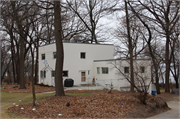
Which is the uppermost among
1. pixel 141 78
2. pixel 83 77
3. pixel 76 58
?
pixel 76 58

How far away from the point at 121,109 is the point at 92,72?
16.9m

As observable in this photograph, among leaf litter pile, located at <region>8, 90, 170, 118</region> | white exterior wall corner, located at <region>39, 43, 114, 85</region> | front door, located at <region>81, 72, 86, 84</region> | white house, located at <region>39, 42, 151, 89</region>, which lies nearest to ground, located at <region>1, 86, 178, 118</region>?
leaf litter pile, located at <region>8, 90, 170, 118</region>

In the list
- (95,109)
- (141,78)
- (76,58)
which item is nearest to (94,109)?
(95,109)

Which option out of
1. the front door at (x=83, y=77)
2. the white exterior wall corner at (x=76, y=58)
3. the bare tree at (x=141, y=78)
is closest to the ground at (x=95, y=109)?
the bare tree at (x=141, y=78)

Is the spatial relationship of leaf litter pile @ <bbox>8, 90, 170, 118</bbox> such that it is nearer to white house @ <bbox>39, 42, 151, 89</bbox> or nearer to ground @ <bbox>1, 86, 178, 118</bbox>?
ground @ <bbox>1, 86, 178, 118</bbox>

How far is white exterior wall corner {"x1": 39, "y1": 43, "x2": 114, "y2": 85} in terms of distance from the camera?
82.9ft

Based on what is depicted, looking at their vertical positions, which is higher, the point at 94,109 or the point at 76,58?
the point at 76,58

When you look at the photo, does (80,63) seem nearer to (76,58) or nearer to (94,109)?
(76,58)

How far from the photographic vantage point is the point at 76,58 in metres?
25.8

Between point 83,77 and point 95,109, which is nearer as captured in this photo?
point 95,109

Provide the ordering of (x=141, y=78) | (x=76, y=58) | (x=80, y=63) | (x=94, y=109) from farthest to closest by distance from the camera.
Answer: (x=80, y=63) → (x=76, y=58) → (x=141, y=78) → (x=94, y=109)

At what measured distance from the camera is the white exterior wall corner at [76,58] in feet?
82.9

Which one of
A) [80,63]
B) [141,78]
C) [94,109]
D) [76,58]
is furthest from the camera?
[80,63]

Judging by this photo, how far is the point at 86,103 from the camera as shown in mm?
10641
